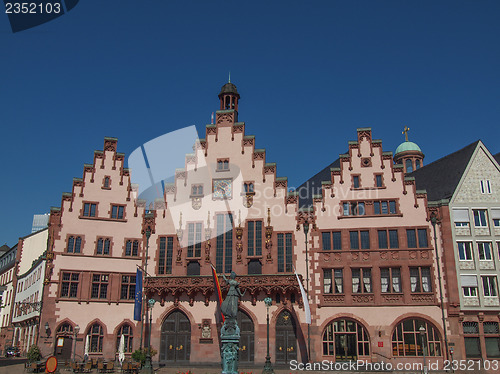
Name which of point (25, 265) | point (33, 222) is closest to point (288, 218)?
point (25, 265)

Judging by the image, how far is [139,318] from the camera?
132 ft

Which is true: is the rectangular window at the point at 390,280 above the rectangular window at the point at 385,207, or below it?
below

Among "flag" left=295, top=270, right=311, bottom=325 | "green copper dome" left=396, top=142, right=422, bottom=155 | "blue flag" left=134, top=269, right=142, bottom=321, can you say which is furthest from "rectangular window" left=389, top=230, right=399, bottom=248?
"green copper dome" left=396, top=142, right=422, bottom=155

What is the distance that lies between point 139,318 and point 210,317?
5849mm

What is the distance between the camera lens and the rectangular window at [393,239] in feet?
137

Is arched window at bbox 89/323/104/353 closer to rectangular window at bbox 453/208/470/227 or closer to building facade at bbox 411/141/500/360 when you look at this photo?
building facade at bbox 411/141/500/360

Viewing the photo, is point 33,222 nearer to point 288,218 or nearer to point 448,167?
point 288,218

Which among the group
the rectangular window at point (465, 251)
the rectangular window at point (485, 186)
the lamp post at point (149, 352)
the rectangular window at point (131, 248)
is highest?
the rectangular window at point (485, 186)

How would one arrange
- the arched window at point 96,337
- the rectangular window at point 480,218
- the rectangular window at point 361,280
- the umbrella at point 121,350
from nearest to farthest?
the umbrella at point 121,350 < the rectangular window at point 361,280 < the rectangular window at point 480,218 < the arched window at point 96,337

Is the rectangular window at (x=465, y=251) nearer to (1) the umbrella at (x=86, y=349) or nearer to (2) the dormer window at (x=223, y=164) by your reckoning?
(2) the dormer window at (x=223, y=164)

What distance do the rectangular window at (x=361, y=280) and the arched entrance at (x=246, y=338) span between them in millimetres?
9107

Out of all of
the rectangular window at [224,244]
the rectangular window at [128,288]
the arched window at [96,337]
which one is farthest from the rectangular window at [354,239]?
the arched window at [96,337]

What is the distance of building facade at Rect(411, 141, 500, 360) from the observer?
38.8m

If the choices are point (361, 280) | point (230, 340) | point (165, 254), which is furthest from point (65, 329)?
point (361, 280)
